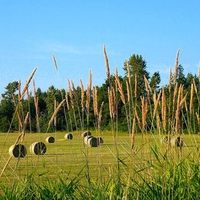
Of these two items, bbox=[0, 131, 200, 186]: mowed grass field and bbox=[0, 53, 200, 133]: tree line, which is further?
bbox=[0, 131, 200, 186]: mowed grass field

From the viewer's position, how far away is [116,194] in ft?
11.2

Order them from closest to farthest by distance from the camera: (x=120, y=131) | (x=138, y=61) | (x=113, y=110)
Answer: (x=113, y=110)
(x=120, y=131)
(x=138, y=61)

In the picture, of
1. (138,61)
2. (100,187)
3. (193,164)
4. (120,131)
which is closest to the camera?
(100,187)

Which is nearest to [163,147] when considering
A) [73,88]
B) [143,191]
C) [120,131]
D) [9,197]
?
[143,191]

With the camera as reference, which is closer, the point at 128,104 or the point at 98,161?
the point at 98,161

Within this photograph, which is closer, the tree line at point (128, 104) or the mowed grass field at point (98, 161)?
the tree line at point (128, 104)

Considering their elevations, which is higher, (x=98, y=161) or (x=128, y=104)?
(x=128, y=104)

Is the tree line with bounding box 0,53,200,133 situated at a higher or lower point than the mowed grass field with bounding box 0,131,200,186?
higher

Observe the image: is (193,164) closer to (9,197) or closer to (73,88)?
(73,88)

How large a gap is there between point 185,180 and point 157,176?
0.72 ft

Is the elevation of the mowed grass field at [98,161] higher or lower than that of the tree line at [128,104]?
lower

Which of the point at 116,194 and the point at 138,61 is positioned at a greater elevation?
the point at 138,61

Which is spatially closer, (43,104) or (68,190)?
(68,190)

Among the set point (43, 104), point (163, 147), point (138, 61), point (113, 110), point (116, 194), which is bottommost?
point (116, 194)
